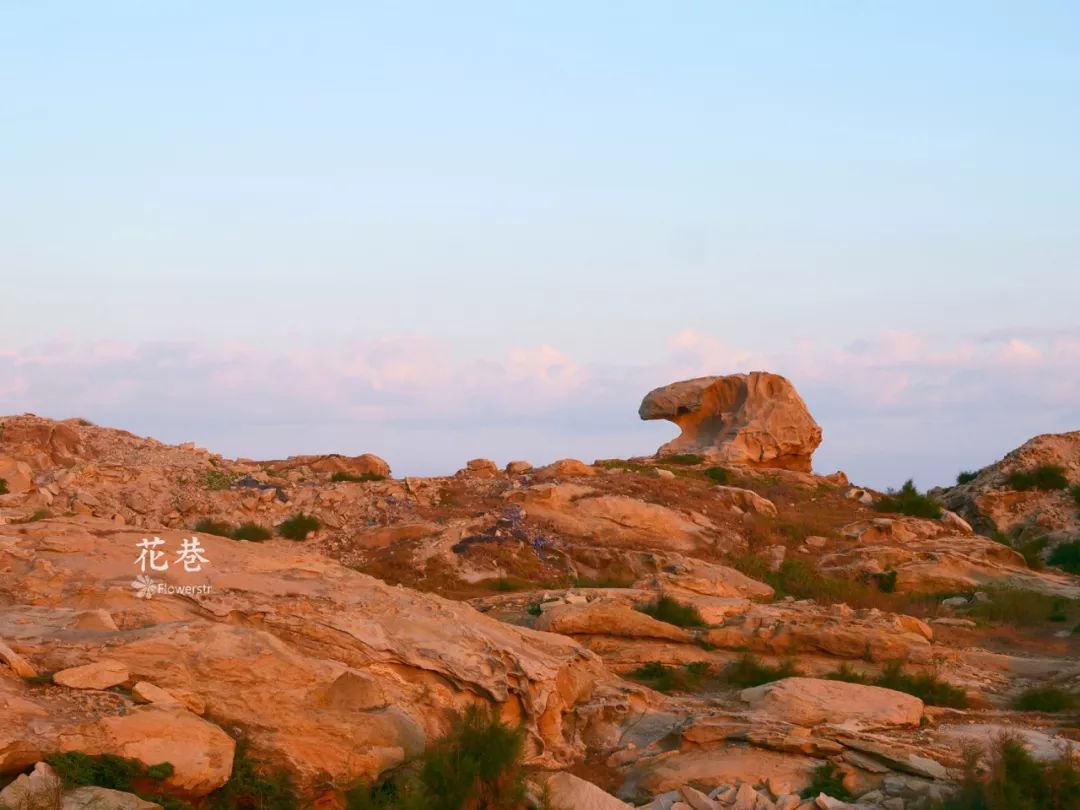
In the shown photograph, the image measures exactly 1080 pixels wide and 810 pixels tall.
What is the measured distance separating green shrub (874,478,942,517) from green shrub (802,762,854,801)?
54.0 feet

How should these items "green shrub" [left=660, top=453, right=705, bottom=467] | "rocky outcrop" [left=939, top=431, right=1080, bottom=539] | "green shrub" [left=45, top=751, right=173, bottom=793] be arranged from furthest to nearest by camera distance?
"green shrub" [left=660, top=453, right=705, bottom=467] → "rocky outcrop" [left=939, top=431, right=1080, bottom=539] → "green shrub" [left=45, top=751, right=173, bottom=793]

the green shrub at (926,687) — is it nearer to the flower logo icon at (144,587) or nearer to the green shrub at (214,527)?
the flower logo icon at (144,587)

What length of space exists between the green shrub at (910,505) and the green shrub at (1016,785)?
16536 millimetres

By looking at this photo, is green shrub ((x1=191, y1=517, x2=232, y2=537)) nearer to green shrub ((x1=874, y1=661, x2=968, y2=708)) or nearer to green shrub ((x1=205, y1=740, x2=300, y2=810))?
green shrub ((x1=874, y1=661, x2=968, y2=708))

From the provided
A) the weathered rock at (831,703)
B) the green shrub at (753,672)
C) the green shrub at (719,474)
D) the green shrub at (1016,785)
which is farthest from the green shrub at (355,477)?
the green shrub at (1016,785)

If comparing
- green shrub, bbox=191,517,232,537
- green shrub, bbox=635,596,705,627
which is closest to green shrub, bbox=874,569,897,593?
green shrub, bbox=635,596,705,627

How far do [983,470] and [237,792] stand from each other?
2745cm

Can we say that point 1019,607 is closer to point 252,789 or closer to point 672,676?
point 672,676

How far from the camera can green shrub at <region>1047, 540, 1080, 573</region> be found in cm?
2170

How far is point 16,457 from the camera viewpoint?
69.1ft

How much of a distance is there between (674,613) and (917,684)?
2813 mm

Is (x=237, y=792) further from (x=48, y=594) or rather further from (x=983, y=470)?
(x=983, y=470)

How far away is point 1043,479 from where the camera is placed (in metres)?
27.4

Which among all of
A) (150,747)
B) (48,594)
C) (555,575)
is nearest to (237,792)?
(150,747)
